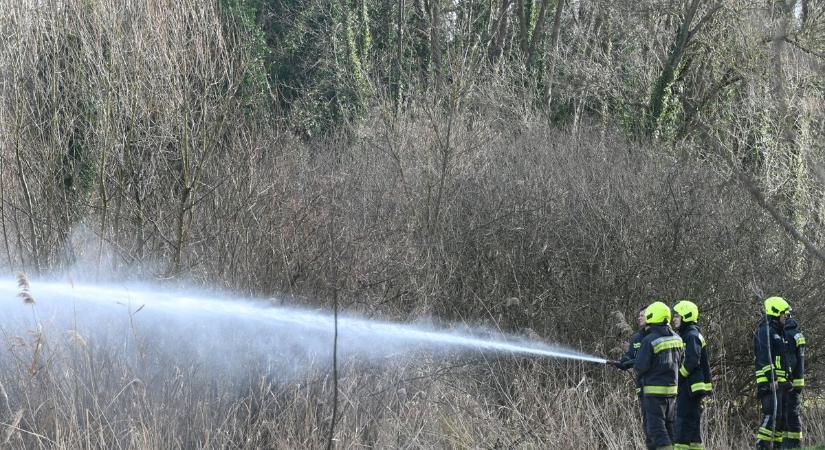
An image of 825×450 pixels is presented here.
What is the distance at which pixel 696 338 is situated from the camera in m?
8.90

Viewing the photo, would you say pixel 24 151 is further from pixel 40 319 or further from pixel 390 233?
pixel 390 233

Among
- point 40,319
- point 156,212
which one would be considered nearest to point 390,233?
point 156,212

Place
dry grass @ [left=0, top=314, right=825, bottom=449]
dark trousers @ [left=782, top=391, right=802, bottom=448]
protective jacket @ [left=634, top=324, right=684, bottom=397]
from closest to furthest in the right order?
1. dry grass @ [left=0, top=314, right=825, bottom=449]
2. protective jacket @ [left=634, top=324, right=684, bottom=397]
3. dark trousers @ [left=782, top=391, right=802, bottom=448]

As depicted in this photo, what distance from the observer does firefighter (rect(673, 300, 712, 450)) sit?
8.88 meters

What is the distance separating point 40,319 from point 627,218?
25.6 feet

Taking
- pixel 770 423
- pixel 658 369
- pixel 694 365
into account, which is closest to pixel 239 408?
pixel 658 369

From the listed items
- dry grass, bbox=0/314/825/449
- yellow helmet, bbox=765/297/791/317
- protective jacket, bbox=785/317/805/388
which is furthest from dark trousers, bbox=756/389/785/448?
yellow helmet, bbox=765/297/791/317

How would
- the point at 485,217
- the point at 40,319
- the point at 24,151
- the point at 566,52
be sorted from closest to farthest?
the point at 40,319, the point at 24,151, the point at 485,217, the point at 566,52

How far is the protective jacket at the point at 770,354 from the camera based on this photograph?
1012 centimetres

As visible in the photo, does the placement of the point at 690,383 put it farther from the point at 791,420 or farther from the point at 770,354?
the point at 791,420

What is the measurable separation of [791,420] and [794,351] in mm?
788

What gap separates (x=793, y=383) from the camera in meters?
10.3

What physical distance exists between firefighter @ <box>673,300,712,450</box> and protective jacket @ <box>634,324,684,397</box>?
0.17 m

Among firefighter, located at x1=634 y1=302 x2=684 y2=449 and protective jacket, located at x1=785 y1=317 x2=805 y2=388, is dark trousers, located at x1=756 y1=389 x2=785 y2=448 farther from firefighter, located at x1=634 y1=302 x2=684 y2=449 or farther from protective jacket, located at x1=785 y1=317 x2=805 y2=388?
firefighter, located at x1=634 y1=302 x2=684 y2=449
